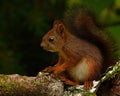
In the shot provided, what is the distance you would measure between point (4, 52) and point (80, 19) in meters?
0.80

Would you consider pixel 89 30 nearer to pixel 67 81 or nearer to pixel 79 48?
pixel 79 48

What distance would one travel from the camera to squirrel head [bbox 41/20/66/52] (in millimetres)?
3016

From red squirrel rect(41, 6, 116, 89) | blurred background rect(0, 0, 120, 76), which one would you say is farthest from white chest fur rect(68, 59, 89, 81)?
blurred background rect(0, 0, 120, 76)

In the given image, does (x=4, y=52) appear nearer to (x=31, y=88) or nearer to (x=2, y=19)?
(x=2, y=19)

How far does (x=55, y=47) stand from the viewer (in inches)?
119

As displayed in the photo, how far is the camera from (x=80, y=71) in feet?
9.41

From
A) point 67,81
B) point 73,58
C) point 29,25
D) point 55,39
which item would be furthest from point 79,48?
point 29,25

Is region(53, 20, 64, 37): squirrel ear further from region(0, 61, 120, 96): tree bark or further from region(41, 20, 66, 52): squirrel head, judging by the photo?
region(0, 61, 120, 96): tree bark

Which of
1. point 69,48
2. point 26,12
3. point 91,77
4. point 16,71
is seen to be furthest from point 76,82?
point 26,12

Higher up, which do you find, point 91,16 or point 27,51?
point 27,51

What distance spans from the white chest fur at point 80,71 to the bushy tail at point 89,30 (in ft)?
0.49

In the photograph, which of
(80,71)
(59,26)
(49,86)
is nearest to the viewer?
(49,86)

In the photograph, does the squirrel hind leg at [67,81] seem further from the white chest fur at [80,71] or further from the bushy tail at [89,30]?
the bushy tail at [89,30]

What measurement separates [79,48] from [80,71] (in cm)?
16
